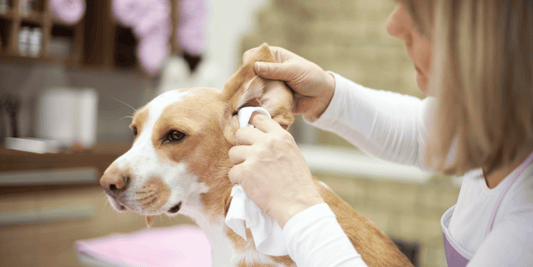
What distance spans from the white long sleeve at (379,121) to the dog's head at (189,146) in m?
0.22

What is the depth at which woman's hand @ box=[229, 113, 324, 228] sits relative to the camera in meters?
0.61

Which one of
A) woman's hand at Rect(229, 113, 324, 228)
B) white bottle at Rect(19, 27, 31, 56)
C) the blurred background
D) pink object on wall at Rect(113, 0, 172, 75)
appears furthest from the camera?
pink object on wall at Rect(113, 0, 172, 75)

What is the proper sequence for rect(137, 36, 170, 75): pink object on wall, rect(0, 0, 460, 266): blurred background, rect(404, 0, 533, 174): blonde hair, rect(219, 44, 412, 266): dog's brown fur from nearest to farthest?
rect(404, 0, 533, 174): blonde hair < rect(219, 44, 412, 266): dog's brown fur < rect(0, 0, 460, 266): blurred background < rect(137, 36, 170, 75): pink object on wall

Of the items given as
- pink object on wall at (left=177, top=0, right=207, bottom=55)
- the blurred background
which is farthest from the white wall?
pink object on wall at (left=177, top=0, right=207, bottom=55)

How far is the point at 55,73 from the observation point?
2906mm

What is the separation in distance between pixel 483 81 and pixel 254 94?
1.22 feet

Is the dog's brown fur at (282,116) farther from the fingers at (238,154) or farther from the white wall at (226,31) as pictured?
the white wall at (226,31)

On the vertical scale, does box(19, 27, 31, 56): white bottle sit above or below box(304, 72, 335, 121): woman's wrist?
below

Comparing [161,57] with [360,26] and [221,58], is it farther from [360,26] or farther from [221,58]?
[360,26]

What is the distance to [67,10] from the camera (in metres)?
2.54

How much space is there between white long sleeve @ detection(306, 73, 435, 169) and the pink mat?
1.64 ft

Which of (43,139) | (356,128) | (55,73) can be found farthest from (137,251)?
(55,73)

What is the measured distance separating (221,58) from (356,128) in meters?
3.13

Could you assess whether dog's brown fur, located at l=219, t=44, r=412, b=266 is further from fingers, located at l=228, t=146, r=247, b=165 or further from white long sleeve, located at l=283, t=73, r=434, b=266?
white long sleeve, located at l=283, t=73, r=434, b=266
